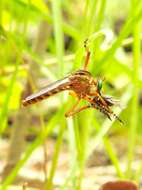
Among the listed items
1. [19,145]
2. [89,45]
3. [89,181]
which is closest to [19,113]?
[19,145]

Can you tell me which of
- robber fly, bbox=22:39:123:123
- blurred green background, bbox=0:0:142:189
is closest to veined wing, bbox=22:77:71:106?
robber fly, bbox=22:39:123:123

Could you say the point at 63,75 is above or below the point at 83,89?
above

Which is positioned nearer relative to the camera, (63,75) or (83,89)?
(83,89)

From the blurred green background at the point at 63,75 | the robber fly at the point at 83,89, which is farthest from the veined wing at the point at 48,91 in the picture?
the blurred green background at the point at 63,75

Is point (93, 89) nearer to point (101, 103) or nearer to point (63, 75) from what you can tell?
point (101, 103)

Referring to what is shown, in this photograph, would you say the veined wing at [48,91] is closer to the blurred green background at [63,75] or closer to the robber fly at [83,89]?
the robber fly at [83,89]

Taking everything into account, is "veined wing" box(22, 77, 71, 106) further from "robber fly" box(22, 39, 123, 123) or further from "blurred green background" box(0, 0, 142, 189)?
"blurred green background" box(0, 0, 142, 189)

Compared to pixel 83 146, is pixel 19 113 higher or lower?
higher

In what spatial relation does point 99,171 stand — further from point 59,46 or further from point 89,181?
point 59,46

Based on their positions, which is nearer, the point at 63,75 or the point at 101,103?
the point at 101,103

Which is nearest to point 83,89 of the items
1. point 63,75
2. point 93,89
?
point 93,89

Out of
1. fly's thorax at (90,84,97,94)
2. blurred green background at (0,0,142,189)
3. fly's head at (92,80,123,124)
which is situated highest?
blurred green background at (0,0,142,189)
